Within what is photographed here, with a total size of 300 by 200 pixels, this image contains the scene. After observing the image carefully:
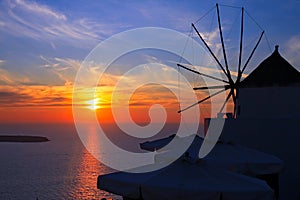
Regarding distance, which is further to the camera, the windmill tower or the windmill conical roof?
the windmill conical roof

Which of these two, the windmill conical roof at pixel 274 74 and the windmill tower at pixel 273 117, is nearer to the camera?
the windmill tower at pixel 273 117

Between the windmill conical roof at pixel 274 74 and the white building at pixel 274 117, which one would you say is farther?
the windmill conical roof at pixel 274 74

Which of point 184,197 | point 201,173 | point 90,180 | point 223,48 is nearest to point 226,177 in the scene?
point 201,173

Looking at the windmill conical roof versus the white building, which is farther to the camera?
the windmill conical roof

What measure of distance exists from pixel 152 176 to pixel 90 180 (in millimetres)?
55403

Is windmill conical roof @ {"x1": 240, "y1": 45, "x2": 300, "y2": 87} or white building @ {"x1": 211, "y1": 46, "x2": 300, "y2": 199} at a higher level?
windmill conical roof @ {"x1": 240, "y1": 45, "x2": 300, "y2": 87}

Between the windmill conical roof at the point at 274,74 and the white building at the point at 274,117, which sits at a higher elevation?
the windmill conical roof at the point at 274,74

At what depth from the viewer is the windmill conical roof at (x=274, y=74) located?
49.1ft

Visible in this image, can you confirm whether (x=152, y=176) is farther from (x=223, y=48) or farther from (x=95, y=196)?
(x=95, y=196)

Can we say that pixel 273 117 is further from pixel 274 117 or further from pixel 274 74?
pixel 274 74

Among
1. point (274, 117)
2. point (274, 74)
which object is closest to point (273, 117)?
point (274, 117)

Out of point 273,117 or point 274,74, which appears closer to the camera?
point 273,117

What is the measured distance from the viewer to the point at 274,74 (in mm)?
15281

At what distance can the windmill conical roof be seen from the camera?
15.0 meters
